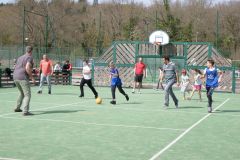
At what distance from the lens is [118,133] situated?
9.87m

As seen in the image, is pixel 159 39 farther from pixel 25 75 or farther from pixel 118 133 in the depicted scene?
pixel 118 133

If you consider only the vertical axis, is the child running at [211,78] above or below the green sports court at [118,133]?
above

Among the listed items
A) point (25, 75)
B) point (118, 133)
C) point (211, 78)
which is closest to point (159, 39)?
point (211, 78)

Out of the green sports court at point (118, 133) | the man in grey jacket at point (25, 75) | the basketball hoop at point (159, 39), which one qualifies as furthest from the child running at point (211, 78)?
the basketball hoop at point (159, 39)

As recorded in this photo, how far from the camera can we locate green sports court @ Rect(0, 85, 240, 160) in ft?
25.4

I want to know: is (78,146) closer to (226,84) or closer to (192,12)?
(226,84)

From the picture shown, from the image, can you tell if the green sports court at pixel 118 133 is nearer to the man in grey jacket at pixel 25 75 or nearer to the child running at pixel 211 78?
the man in grey jacket at pixel 25 75

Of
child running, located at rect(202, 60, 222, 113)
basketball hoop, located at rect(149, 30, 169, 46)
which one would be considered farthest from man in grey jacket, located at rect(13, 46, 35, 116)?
basketball hoop, located at rect(149, 30, 169, 46)

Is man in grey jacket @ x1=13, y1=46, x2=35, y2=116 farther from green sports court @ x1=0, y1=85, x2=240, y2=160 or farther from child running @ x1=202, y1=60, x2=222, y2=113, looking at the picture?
child running @ x1=202, y1=60, x2=222, y2=113

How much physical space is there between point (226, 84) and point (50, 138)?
739 inches

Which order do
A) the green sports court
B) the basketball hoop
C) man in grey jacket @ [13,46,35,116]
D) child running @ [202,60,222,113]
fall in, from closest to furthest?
the green sports court
man in grey jacket @ [13,46,35,116]
child running @ [202,60,222,113]
the basketball hoop

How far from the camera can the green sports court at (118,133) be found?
7746 millimetres

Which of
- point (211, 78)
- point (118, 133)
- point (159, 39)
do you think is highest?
point (159, 39)

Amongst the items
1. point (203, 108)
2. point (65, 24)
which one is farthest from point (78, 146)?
point (65, 24)
